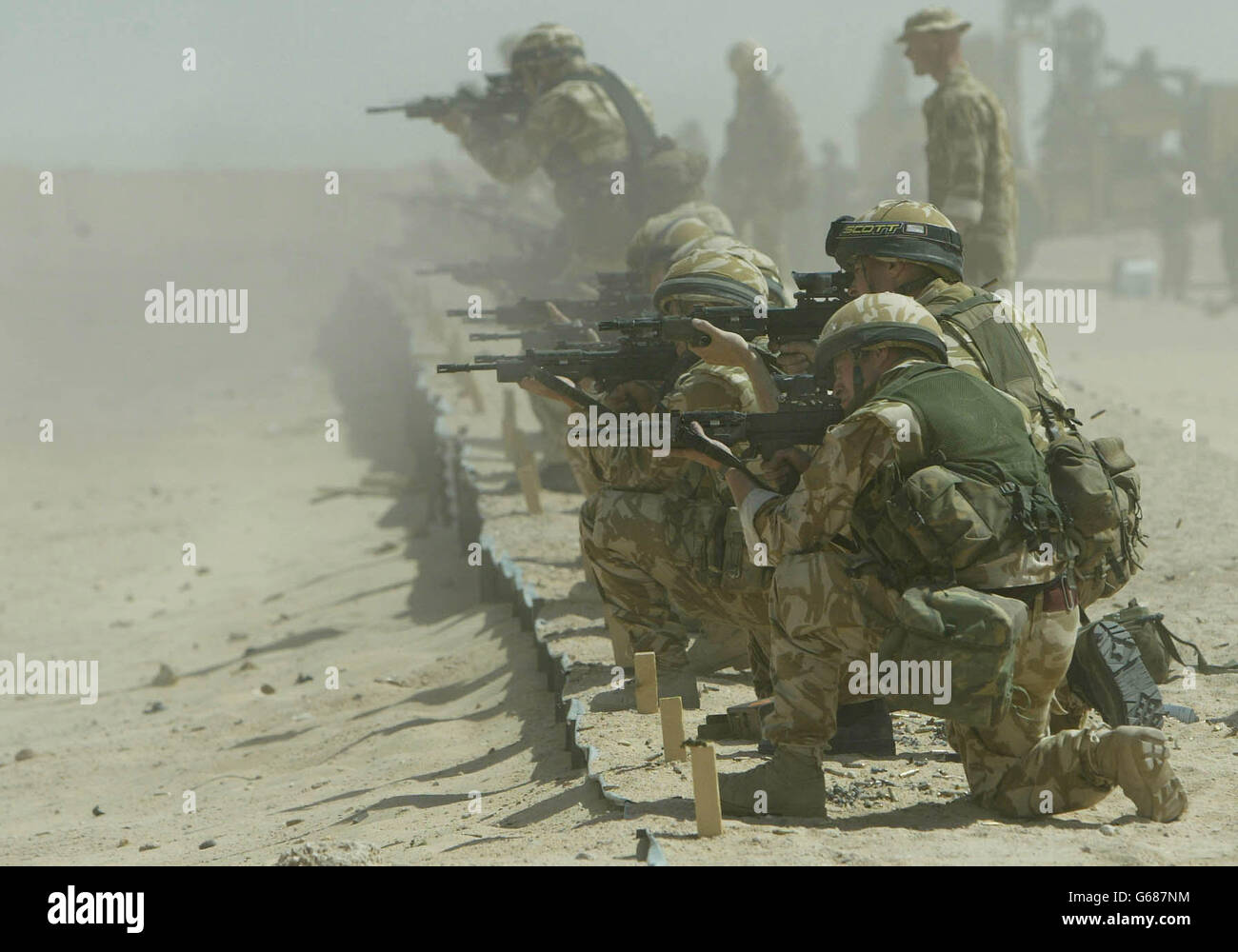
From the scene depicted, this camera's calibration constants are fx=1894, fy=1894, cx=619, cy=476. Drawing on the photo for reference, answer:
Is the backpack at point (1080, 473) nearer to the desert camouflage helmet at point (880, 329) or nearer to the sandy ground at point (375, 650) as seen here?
the desert camouflage helmet at point (880, 329)

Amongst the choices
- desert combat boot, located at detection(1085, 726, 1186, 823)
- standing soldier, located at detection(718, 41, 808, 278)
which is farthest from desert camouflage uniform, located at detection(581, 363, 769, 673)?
standing soldier, located at detection(718, 41, 808, 278)

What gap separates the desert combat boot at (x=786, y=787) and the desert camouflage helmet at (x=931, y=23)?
17.6ft

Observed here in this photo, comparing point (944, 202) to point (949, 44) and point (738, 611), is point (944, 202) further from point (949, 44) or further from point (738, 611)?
point (738, 611)

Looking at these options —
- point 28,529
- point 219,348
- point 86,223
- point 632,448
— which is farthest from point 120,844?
point 86,223

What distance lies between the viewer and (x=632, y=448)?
22.4 ft

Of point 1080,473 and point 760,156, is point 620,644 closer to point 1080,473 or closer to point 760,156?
point 1080,473

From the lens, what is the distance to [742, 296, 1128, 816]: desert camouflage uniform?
5047mm

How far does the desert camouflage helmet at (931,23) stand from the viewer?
9.62 m

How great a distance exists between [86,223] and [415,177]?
15.2 metres

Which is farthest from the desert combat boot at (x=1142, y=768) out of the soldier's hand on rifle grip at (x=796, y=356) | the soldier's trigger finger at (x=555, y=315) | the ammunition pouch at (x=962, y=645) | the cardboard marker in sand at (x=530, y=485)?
the cardboard marker in sand at (x=530, y=485)

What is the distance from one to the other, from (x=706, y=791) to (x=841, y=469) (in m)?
0.92

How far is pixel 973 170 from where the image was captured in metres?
9.61

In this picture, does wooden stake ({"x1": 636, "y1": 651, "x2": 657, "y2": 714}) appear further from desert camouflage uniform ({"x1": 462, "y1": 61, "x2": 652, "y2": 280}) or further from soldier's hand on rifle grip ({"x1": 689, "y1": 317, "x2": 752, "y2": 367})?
desert camouflage uniform ({"x1": 462, "y1": 61, "x2": 652, "y2": 280})

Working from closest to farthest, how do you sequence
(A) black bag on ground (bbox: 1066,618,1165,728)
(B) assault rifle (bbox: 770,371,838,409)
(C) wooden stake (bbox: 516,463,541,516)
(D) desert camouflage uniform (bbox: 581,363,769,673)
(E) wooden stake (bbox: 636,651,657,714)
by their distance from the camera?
(A) black bag on ground (bbox: 1066,618,1165,728), (B) assault rifle (bbox: 770,371,838,409), (E) wooden stake (bbox: 636,651,657,714), (D) desert camouflage uniform (bbox: 581,363,769,673), (C) wooden stake (bbox: 516,463,541,516)
